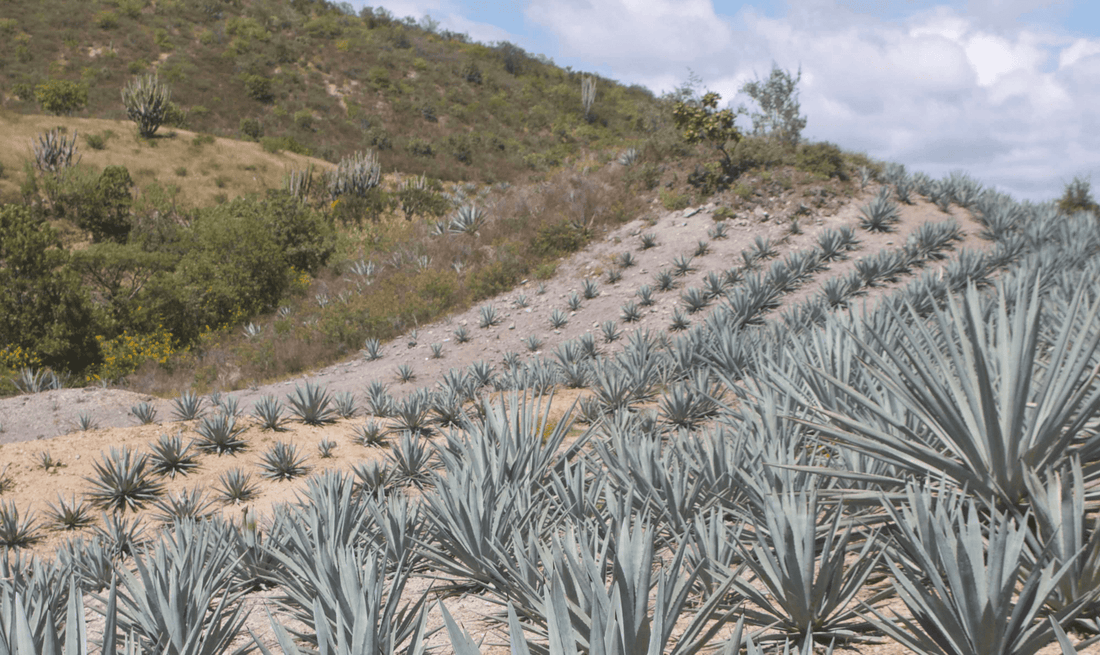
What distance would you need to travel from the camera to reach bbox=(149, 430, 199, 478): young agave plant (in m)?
6.08

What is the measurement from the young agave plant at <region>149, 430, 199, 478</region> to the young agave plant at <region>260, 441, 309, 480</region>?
34.0 inches

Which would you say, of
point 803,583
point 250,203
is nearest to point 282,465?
point 803,583

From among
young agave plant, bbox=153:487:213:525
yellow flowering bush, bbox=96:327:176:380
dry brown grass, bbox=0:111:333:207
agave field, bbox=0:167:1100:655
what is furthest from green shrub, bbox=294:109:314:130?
agave field, bbox=0:167:1100:655

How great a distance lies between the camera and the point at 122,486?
5.63 m

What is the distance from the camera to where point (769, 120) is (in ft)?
58.1

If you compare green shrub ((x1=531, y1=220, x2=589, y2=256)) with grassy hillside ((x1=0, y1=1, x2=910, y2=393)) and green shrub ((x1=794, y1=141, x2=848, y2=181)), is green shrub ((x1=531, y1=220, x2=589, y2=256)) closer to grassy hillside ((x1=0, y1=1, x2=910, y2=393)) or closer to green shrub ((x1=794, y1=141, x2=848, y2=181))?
grassy hillside ((x1=0, y1=1, x2=910, y2=393))

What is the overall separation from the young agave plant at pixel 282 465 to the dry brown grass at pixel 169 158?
19149mm

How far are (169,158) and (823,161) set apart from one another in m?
24.6

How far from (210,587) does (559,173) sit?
59.9 ft

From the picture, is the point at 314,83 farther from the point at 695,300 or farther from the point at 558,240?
the point at 695,300

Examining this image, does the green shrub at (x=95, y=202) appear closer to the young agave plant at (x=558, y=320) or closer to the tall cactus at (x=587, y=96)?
the young agave plant at (x=558, y=320)

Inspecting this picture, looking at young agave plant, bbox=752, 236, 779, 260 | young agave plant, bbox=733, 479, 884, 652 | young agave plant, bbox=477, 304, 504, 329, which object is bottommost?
young agave plant, bbox=477, 304, 504, 329

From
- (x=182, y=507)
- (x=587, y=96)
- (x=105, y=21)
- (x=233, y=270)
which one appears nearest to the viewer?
(x=182, y=507)

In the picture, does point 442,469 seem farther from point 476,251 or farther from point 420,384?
point 476,251
